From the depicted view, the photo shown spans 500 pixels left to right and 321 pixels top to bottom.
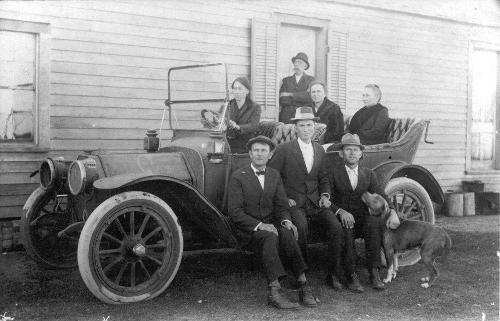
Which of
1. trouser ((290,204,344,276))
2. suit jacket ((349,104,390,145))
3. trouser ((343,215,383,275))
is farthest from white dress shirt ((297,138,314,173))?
suit jacket ((349,104,390,145))

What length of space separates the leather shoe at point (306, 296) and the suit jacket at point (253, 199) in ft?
1.88

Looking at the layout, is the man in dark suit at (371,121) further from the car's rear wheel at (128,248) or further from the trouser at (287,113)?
the car's rear wheel at (128,248)

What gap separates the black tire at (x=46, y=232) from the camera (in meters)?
4.97

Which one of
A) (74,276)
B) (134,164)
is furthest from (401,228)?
(74,276)

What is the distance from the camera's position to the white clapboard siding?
6.62 m

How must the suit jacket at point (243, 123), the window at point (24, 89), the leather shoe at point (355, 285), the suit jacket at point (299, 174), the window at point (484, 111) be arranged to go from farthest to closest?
the window at point (484, 111)
the window at point (24, 89)
the suit jacket at point (243, 123)
the suit jacket at point (299, 174)
the leather shoe at point (355, 285)

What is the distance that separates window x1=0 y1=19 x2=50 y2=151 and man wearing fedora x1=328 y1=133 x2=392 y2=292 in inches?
140

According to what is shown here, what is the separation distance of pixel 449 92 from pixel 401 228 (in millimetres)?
6021

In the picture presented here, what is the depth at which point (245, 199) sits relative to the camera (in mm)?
4566

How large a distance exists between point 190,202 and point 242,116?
1316 mm

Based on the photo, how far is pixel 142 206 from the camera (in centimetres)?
420

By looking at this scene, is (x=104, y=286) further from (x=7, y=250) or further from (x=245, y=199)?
(x=7, y=250)

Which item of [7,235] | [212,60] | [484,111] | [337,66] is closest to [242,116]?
[212,60]

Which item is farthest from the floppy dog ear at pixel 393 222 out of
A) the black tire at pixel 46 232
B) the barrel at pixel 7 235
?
the barrel at pixel 7 235
